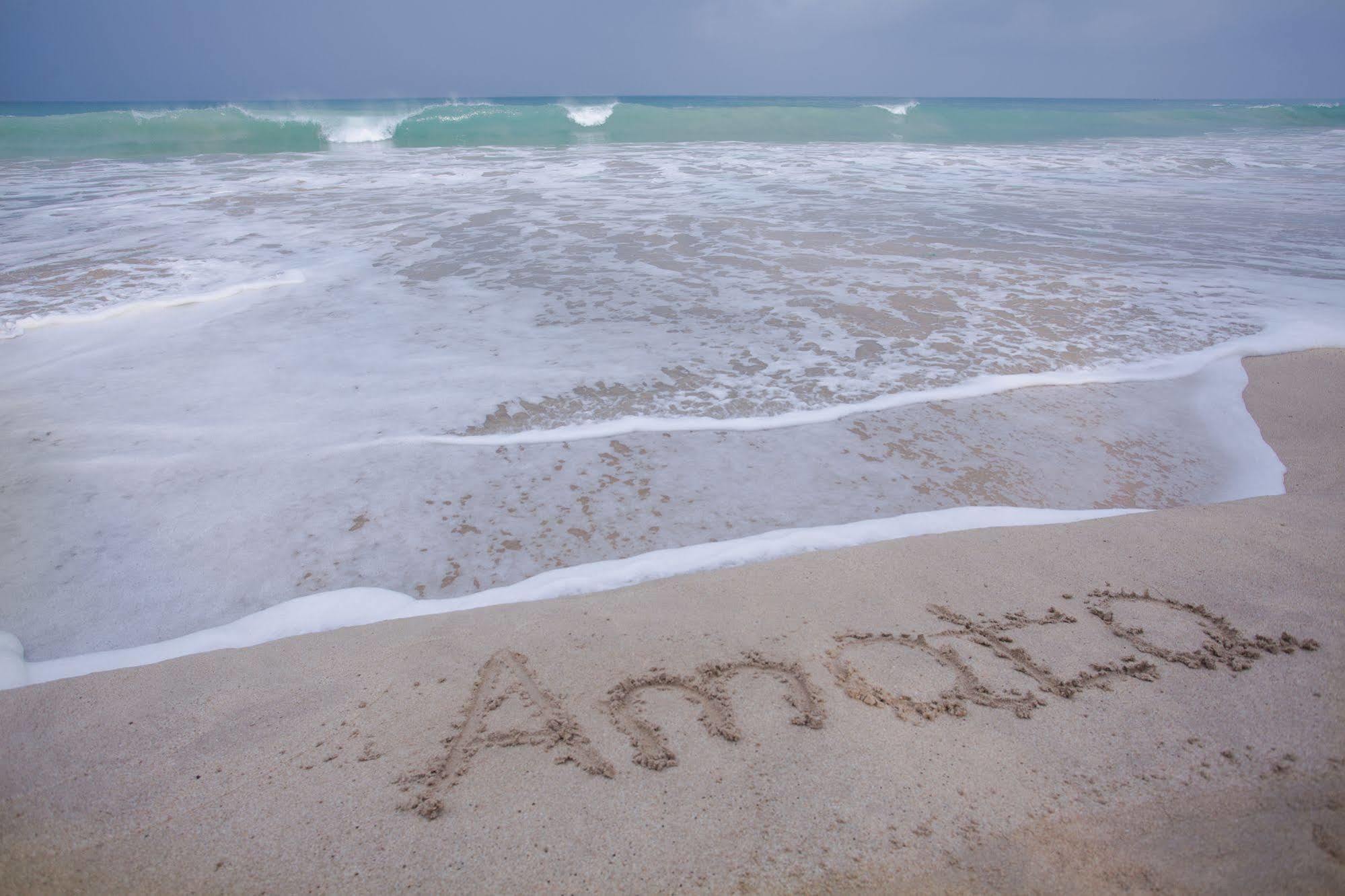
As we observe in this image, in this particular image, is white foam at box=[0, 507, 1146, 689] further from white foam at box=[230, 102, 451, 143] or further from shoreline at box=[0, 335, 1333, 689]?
white foam at box=[230, 102, 451, 143]

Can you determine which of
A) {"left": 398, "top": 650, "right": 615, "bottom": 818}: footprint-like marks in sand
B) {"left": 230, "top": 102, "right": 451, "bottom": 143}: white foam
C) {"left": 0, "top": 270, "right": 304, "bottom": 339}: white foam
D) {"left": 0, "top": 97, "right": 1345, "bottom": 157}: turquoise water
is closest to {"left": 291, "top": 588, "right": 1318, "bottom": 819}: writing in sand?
{"left": 398, "top": 650, "right": 615, "bottom": 818}: footprint-like marks in sand

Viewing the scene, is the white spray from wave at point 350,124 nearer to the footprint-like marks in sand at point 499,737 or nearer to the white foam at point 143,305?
the white foam at point 143,305

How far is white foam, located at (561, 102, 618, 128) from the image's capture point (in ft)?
80.1

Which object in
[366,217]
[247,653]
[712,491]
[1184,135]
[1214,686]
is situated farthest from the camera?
[1184,135]

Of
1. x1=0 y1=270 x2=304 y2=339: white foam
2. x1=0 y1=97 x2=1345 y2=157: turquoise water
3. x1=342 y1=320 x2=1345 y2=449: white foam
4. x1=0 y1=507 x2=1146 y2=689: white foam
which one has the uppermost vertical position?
x1=0 y1=97 x2=1345 y2=157: turquoise water

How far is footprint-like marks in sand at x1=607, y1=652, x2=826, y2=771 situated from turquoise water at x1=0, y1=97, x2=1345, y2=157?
19261 millimetres

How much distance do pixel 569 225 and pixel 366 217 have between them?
232cm

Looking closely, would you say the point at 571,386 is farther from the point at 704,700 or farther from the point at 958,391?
the point at 704,700

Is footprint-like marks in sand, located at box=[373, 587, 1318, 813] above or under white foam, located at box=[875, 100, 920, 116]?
under

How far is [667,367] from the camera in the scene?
3.63 m

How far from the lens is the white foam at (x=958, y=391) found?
9.82 feet

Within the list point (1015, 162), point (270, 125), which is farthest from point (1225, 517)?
point (270, 125)

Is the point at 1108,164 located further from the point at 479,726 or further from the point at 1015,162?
the point at 479,726

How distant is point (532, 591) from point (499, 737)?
0.64 metres
